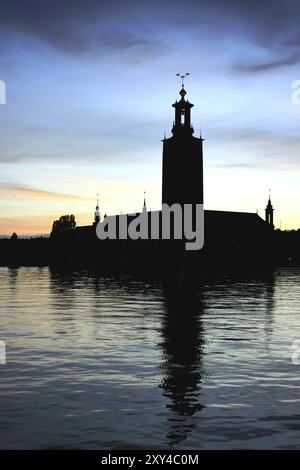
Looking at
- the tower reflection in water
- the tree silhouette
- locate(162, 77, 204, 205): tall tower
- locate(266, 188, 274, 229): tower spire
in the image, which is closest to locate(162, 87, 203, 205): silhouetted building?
locate(162, 77, 204, 205): tall tower

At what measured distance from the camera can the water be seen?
13406 millimetres

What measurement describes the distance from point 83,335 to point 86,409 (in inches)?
465

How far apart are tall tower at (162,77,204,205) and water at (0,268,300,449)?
3276 inches

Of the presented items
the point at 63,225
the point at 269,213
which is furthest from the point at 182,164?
the point at 63,225

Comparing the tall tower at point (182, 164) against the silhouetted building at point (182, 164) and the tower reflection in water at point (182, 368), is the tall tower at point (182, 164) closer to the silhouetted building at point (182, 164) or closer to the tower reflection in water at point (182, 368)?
the silhouetted building at point (182, 164)

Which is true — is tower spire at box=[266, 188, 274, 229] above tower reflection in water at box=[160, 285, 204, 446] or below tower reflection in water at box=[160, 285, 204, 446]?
above

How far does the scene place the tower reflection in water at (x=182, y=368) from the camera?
46.8 ft

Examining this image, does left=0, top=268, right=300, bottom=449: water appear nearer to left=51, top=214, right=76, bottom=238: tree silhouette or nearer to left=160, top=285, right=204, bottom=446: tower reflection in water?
left=160, top=285, right=204, bottom=446: tower reflection in water

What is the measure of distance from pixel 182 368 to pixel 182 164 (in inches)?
3973

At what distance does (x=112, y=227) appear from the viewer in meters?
158

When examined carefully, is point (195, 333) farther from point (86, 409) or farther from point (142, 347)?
point (86, 409)

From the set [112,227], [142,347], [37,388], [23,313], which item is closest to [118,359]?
[142,347]

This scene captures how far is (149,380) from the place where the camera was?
1833 cm

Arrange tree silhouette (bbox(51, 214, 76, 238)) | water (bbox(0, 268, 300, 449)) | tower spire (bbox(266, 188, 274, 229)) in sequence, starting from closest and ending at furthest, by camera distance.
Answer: water (bbox(0, 268, 300, 449)), tower spire (bbox(266, 188, 274, 229)), tree silhouette (bbox(51, 214, 76, 238))
